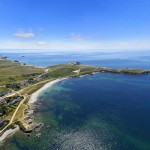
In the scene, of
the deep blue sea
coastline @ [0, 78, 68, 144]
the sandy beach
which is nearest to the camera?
the deep blue sea

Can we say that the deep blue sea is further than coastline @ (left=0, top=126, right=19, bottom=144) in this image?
No

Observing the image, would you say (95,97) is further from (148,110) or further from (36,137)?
(36,137)

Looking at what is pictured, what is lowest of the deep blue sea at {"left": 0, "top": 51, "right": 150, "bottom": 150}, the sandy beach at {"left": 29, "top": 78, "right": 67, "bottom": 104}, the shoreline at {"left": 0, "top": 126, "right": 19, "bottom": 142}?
the sandy beach at {"left": 29, "top": 78, "right": 67, "bottom": 104}

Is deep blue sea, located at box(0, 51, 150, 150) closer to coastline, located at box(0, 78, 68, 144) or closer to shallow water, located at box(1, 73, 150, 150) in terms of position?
shallow water, located at box(1, 73, 150, 150)

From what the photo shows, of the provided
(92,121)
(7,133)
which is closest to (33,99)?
(7,133)

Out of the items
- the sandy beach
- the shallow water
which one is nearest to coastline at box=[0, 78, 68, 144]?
the sandy beach

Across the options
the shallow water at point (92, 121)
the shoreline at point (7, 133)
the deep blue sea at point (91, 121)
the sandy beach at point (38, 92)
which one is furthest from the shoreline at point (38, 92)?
the shoreline at point (7, 133)

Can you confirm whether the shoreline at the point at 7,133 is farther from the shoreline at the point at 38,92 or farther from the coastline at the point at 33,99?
the shoreline at the point at 38,92

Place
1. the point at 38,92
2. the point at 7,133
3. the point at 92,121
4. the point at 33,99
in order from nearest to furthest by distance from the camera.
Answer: the point at 7,133
the point at 92,121
the point at 33,99
the point at 38,92

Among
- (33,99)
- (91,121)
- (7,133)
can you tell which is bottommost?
(33,99)

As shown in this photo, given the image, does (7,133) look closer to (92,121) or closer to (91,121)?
(91,121)
